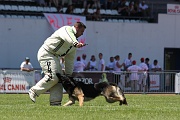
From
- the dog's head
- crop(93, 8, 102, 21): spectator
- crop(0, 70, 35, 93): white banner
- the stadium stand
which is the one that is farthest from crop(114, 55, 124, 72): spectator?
the dog's head

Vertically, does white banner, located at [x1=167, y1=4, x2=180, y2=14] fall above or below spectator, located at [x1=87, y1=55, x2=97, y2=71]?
above

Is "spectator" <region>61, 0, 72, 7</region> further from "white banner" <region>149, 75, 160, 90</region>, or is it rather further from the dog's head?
the dog's head

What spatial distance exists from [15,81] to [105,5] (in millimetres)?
10933

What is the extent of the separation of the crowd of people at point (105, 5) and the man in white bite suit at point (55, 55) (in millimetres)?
19398

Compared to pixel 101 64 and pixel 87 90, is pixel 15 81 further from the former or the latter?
pixel 87 90

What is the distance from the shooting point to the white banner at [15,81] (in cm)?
2681

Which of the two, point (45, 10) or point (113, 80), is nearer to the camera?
point (113, 80)

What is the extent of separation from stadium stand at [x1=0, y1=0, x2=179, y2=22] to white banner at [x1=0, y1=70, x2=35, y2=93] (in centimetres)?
596

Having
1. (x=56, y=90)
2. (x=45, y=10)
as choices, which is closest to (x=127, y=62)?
(x=45, y=10)

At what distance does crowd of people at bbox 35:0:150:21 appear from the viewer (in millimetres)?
34219

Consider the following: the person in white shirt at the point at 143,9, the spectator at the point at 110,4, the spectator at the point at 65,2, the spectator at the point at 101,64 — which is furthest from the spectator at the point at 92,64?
the person in white shirt at the point at 143,9

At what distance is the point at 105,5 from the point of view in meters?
36.2

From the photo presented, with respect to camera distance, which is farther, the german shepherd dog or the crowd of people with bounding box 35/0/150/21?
the crowd of people with bounding box 35/0/150/21

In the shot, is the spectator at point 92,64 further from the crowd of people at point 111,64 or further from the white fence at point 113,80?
the white fence at point 113,80
